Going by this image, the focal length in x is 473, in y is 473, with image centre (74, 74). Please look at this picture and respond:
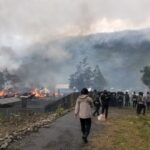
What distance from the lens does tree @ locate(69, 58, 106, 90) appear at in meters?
129

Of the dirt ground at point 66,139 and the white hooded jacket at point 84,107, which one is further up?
the white hooded jacket at point 84,107

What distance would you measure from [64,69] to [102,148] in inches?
3943

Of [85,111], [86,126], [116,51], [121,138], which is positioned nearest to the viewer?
[85,111]

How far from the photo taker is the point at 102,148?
17.4 metres

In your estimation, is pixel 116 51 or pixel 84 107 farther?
pixel 116 51

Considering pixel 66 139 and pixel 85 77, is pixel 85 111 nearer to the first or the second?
pixel 66 139

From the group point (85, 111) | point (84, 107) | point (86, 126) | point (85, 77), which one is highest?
point (85, 77)

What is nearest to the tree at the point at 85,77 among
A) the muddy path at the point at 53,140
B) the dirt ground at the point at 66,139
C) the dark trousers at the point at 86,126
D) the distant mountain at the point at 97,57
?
the distant mountain at the point at 97,57

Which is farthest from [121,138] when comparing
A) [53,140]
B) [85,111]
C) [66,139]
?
[53,140]

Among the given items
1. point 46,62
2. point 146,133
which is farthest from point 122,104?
point 46,62

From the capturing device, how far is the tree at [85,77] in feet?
423

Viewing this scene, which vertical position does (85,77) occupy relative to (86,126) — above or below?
above

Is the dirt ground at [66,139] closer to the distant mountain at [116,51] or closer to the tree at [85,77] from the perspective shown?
the distant mountain at [116,51]

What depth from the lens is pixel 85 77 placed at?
449 ft
